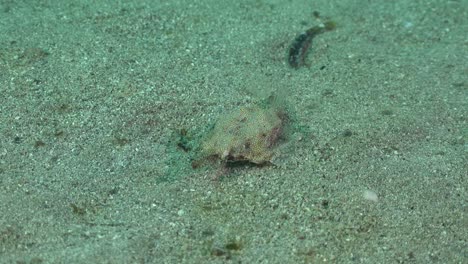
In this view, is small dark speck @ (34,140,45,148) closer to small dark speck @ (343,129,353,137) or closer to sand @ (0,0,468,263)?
sand @ (0,0,468,263)

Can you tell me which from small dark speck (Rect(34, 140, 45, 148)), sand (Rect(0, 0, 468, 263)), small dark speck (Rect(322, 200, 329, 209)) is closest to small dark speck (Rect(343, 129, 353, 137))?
sand (Rect(0, 0, 468, 263))

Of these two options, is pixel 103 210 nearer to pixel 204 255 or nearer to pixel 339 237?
pixel 204 255

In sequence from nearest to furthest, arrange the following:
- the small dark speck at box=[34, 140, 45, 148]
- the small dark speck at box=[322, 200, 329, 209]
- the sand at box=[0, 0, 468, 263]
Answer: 1. the sand at box=[0, 0, 468, 263]
2. the small dark speck at box=[322, 200, 329, 209]
3. the small dark speck at box=[34, 140, 45, 148]

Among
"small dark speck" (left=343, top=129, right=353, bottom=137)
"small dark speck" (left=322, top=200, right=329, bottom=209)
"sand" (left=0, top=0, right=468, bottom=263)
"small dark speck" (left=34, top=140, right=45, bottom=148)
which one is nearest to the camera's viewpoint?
"sand" (left=0, top=0, right=468, bottom=263)

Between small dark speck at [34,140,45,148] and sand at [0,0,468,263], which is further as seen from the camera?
small dark speck at [34,140,45,148]

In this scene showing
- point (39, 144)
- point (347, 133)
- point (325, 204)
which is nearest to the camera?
point (325, 204)

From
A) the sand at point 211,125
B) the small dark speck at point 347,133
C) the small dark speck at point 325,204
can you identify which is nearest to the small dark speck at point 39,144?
the sand at point 211,125

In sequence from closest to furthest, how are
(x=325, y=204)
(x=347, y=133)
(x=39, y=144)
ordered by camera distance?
1. (x=325, y=204)
2. (x=39, y=144)
3. (x=347, y=133)

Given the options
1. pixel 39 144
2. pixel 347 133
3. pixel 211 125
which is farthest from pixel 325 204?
pixel 39 144

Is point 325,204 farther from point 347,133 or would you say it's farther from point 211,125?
point 211,125

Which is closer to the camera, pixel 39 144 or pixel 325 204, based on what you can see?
pixel 325 204

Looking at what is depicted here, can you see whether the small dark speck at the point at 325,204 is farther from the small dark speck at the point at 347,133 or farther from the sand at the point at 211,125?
the small dark speck at the point at 347,133

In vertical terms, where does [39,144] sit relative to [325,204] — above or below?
above
